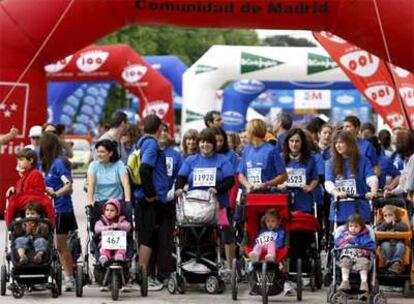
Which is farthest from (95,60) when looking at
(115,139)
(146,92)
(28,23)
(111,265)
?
(111,265)

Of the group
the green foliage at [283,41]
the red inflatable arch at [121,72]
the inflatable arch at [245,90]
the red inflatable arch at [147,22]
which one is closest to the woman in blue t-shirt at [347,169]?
the red inflatable arch at [147,22]

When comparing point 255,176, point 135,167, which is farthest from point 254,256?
point 135,167

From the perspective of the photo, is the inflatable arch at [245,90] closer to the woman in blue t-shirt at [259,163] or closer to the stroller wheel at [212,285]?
the woman in blue t-shirt at [259,163]

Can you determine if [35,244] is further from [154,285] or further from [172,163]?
[172,163]

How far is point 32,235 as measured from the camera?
10.7 meters

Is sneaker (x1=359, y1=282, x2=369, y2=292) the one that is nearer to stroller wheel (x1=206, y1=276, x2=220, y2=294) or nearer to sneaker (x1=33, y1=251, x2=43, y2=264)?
stroller wheel (x1=206, y1=276, x2=220, y2=294)

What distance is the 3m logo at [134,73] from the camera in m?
33.2

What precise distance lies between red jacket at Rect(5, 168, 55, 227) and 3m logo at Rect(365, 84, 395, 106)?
11.0 metres

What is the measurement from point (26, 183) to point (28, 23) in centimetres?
589

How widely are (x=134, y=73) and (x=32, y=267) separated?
23.1m

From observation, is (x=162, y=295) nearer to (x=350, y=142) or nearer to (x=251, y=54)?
(x=350, y=142)

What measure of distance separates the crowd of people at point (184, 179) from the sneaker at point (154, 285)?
0.01 m

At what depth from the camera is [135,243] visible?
11.1m

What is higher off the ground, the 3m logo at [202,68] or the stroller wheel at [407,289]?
the 3m logo at [202,68]
